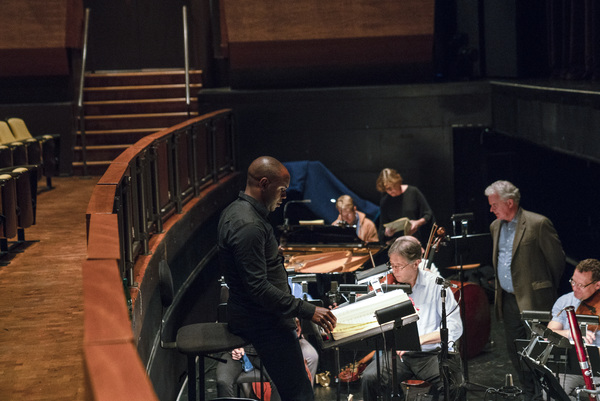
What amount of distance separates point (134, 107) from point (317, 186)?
3.08m

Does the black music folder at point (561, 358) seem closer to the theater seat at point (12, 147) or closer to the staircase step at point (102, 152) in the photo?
the theater seat at point (12, 147)

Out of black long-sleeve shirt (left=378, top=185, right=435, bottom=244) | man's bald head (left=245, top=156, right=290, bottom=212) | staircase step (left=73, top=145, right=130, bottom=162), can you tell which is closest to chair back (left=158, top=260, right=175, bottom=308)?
man's bald head (left=245, top=156, right=290, bottom=212)

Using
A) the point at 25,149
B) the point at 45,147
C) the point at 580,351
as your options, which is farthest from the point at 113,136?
the point at 580,351

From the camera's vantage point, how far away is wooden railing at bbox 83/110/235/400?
7.41 feet

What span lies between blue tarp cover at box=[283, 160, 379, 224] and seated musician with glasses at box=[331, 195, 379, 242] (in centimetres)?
122

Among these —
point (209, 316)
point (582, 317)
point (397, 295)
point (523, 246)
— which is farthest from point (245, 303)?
point (209, 316)

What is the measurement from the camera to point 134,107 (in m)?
11.7

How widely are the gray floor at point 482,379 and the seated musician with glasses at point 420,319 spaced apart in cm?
22

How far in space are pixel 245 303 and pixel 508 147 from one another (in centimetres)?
829

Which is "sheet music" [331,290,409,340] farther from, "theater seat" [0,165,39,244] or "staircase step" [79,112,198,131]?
"staircase step" [79,112,198,131]

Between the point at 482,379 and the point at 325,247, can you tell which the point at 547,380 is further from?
the point at 325,247

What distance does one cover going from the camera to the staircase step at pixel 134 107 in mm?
11664

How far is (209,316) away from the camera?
328 inches

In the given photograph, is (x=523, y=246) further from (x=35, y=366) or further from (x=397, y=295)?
(x=35, y=366)
